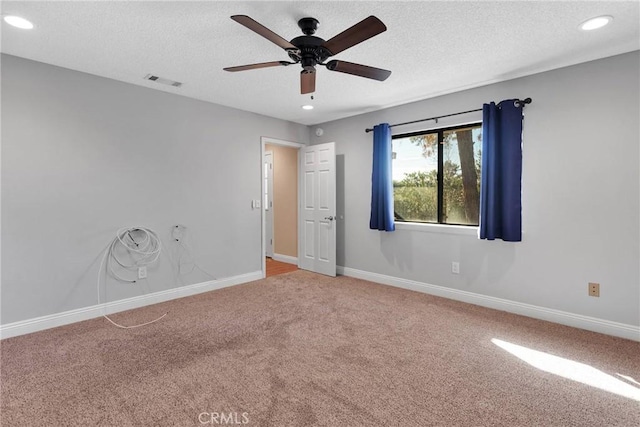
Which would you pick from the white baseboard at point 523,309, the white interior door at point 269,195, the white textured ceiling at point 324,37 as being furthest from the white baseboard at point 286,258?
the white textured ceiling at point 324,37

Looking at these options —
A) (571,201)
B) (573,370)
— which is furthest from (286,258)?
(573,370)

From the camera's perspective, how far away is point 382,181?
425cm

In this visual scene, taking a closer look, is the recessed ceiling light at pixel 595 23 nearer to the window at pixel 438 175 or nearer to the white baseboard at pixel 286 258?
the window at pixel 438 175

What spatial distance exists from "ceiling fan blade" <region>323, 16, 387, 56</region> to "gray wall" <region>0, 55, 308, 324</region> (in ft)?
8.08

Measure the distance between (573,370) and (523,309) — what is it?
3.52 feet

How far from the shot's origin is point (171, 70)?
10.2ft

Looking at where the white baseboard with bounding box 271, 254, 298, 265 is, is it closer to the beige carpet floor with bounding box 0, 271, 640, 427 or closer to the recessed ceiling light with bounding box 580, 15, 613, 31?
the beige carpet floor with bounding box 0, 271, 640, 427

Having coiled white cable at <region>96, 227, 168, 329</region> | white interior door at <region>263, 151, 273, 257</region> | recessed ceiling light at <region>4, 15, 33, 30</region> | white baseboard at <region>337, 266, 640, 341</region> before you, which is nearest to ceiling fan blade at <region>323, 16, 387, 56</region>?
recessed ceiling light at <region>4, 15, 33, 30</region>

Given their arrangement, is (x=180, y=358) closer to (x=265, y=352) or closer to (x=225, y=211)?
(x=265, y=352)

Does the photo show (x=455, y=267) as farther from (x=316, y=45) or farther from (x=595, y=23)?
(x=316, y=45)

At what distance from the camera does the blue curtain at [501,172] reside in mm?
3195

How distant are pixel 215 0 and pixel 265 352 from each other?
247 cm

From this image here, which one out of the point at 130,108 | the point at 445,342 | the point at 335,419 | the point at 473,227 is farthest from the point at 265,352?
the point at 130,108

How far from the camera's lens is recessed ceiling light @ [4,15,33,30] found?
2213mm
